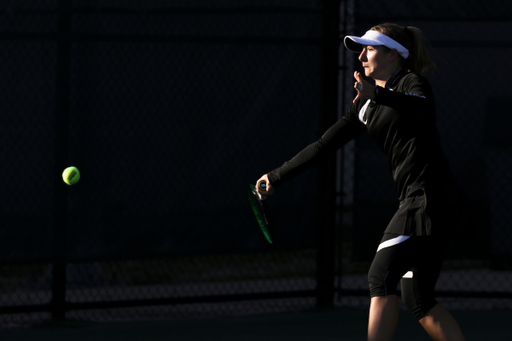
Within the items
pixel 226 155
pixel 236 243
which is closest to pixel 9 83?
pixel 226 155

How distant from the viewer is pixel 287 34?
4.53 meters

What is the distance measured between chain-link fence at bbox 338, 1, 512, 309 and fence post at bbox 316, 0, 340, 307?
142 millimetres

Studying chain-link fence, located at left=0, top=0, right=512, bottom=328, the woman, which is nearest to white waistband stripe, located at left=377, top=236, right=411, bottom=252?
the woman

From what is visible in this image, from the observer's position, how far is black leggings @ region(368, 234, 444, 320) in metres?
2.69

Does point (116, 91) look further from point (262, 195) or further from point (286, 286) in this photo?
point (286, 286)

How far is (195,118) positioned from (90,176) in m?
0.74

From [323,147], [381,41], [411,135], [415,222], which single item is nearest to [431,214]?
[415,222]

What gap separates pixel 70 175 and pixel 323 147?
176cm

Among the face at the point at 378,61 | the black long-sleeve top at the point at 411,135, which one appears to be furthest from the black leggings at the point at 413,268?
the face at the point at 378,61

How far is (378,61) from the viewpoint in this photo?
9.39ft

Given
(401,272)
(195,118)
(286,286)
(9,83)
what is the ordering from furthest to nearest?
(286,286), (195,118), (9,83), (401,272)

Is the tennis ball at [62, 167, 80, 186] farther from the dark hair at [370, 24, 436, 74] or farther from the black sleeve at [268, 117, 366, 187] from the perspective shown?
the dark hair at [370, 24, 436, 74]

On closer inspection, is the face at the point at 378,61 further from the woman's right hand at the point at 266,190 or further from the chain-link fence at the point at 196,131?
the chain-link fence at the point at 196,131

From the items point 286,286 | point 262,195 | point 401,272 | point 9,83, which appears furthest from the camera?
point 286,286
